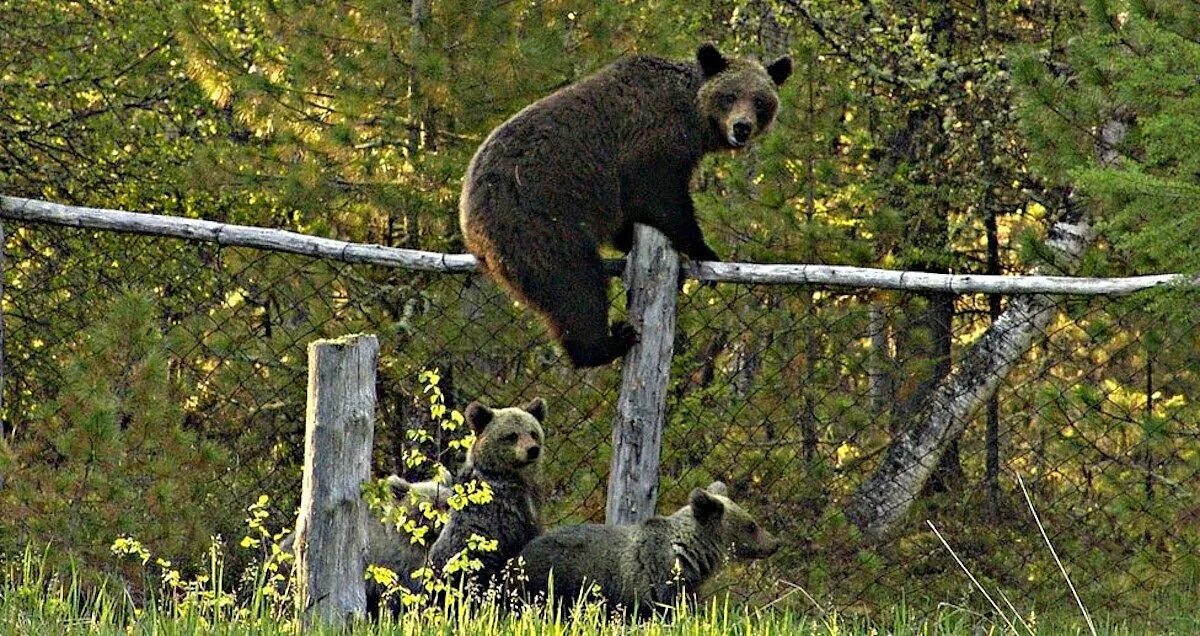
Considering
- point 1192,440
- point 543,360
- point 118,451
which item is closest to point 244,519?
point 118,451

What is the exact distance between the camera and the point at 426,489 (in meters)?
6.53

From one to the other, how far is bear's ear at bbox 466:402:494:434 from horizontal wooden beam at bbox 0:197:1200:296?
55 cm

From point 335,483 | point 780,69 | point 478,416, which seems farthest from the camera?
point 780,69

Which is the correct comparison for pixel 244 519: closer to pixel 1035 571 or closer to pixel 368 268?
pixel 368 268

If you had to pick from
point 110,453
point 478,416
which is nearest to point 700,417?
point 478,416

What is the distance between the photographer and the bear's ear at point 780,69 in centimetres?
783

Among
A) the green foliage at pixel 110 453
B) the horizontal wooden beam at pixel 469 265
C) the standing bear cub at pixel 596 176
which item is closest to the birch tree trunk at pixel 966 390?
the standing bear cub at pixel 596 176

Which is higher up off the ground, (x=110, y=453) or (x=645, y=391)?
(x=645, y=391)

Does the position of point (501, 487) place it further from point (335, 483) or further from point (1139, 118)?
point (1139, 118)

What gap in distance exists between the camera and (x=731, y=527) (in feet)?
21.5

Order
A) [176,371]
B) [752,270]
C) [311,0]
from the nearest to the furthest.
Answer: [752,270] → [176,371] → [311,0]

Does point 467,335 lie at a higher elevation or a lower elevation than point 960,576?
higher

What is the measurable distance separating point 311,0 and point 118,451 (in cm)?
383

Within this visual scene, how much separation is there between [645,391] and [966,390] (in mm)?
3328
